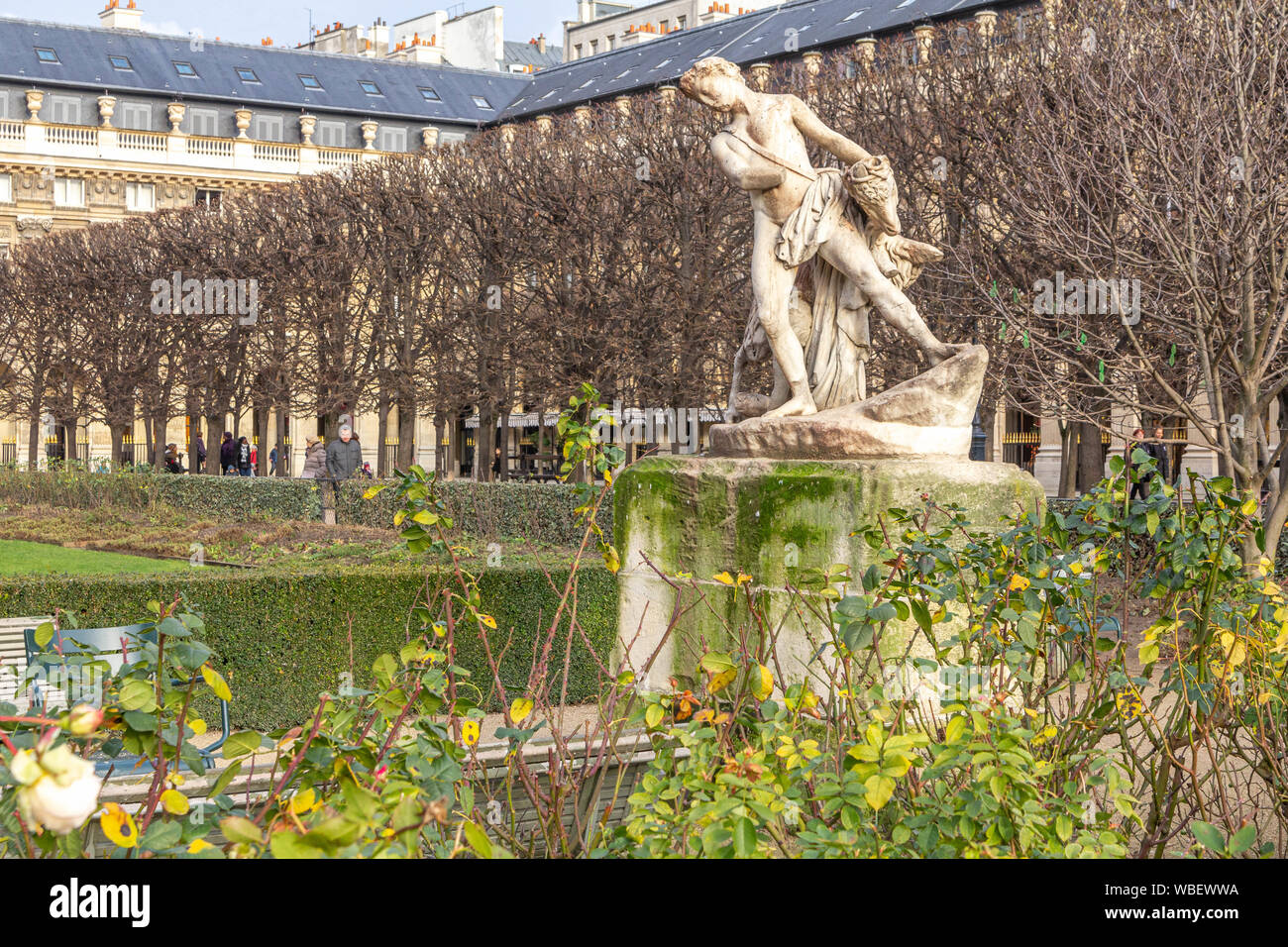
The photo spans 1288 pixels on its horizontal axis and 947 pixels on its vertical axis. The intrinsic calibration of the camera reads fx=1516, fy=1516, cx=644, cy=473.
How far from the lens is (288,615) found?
26.8 ft

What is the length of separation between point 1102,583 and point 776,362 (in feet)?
21.8

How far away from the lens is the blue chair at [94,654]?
268 centimetres

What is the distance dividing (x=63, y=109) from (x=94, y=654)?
147ft

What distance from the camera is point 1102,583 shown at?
11.3 m

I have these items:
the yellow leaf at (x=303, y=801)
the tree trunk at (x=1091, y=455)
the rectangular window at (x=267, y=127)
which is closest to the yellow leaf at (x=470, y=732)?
the yellow leaf at (x=303, y=801)

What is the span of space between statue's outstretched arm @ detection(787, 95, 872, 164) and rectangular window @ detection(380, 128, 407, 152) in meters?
42.7

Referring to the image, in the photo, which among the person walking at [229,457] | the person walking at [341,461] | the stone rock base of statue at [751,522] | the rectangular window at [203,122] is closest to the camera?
the stone rock base of statue at [751,522]

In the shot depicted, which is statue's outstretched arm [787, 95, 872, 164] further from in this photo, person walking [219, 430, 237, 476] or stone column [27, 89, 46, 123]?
stone column [27, 89, 46, 123]

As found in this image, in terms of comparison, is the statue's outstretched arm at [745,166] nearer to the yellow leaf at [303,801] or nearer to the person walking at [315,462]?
the yellow leaf at [303,801]

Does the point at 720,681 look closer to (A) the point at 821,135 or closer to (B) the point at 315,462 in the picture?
(A) the point at 821,135

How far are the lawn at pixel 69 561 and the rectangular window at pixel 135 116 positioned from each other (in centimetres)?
3047

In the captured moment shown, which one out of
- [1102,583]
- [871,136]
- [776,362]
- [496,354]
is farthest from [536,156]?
[776,362]

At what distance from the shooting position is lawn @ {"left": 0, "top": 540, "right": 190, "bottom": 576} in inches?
544
